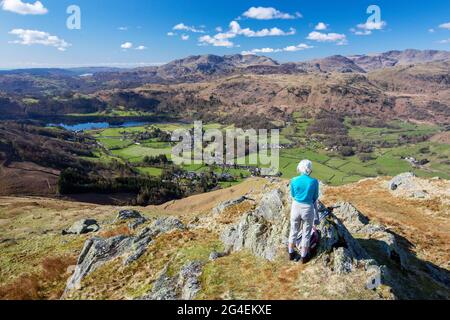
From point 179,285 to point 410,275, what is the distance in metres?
15.8

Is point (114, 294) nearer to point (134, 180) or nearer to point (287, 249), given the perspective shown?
point (287, 249)

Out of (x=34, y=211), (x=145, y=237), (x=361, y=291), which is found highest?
(x=361, y=291)

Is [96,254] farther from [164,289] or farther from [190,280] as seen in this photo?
[190,280]

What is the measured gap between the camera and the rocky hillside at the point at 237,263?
18391 millimetres

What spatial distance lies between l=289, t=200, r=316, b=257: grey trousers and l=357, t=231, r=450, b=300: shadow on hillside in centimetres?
425

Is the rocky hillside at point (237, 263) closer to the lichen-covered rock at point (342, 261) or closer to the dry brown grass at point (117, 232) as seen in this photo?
the lichen-covered rock at point (342, 261)

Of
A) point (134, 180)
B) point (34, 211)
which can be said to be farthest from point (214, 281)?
point (134, 180)

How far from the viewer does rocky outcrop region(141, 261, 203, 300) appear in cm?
1959

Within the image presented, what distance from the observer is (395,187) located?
2094 inches

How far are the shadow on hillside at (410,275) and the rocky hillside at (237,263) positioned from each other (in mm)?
80

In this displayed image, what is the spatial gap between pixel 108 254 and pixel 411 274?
22.4 metres

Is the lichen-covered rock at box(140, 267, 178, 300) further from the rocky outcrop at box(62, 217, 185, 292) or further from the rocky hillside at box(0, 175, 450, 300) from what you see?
the rocky outcrop at box(62, 217, 185, 292)

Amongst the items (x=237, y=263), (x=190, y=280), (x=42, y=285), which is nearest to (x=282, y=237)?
(x=237, y=263)

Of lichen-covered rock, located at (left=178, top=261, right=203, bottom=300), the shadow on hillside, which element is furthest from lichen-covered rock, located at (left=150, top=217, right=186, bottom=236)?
the shadow on hillside
